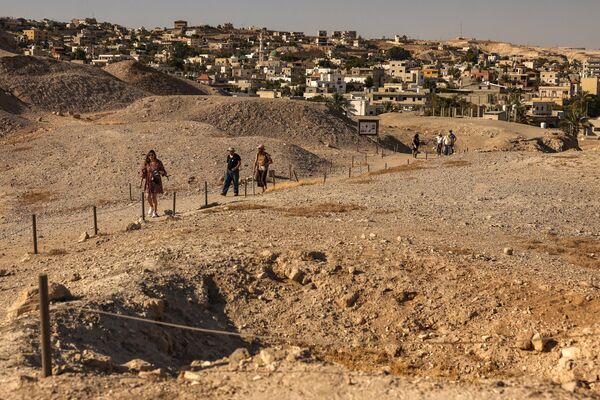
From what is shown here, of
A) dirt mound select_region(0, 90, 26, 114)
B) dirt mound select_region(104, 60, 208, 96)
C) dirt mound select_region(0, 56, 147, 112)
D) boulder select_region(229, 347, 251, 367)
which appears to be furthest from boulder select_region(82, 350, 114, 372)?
dirt mound select_region(104, 60, 208, 96)

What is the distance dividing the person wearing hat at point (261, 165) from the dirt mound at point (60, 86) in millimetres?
28220

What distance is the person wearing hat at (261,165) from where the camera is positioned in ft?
73.4

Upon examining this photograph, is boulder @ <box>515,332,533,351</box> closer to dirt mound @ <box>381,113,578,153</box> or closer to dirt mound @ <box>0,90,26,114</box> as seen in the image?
dirt mound @ <box>0,90,26,114</box>

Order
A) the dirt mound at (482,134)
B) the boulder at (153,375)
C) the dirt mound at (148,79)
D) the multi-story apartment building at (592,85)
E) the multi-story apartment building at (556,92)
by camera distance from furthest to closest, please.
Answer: the multi-story apartment building at (556,92) → the multi-story apartment building at (592,85) → the dirt mound at (148,79) → the dirt mound at (482,134) → the boulder at (153,375)

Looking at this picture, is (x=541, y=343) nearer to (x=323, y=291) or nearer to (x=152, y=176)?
(x=323, y=291)

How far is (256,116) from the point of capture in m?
45.2

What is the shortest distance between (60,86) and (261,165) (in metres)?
32.2

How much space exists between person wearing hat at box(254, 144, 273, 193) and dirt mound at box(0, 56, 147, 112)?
1111 inches

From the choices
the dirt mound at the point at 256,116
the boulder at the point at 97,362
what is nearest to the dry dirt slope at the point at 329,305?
the boulder at the point at 97,362

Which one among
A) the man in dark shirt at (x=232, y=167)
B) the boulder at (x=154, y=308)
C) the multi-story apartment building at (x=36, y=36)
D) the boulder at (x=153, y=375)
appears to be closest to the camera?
the boulder at (x=153, y=375)

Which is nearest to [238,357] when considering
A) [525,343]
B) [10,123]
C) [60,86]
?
[525,343]

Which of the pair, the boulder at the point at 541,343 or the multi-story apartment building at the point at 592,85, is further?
the multi-story apartment building at the point at 592,85

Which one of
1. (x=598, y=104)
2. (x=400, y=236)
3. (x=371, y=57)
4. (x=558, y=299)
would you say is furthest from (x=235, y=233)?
(x=371, y=57)

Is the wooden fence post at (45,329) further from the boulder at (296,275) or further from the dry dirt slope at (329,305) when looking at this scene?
the boulder at (296,275)
